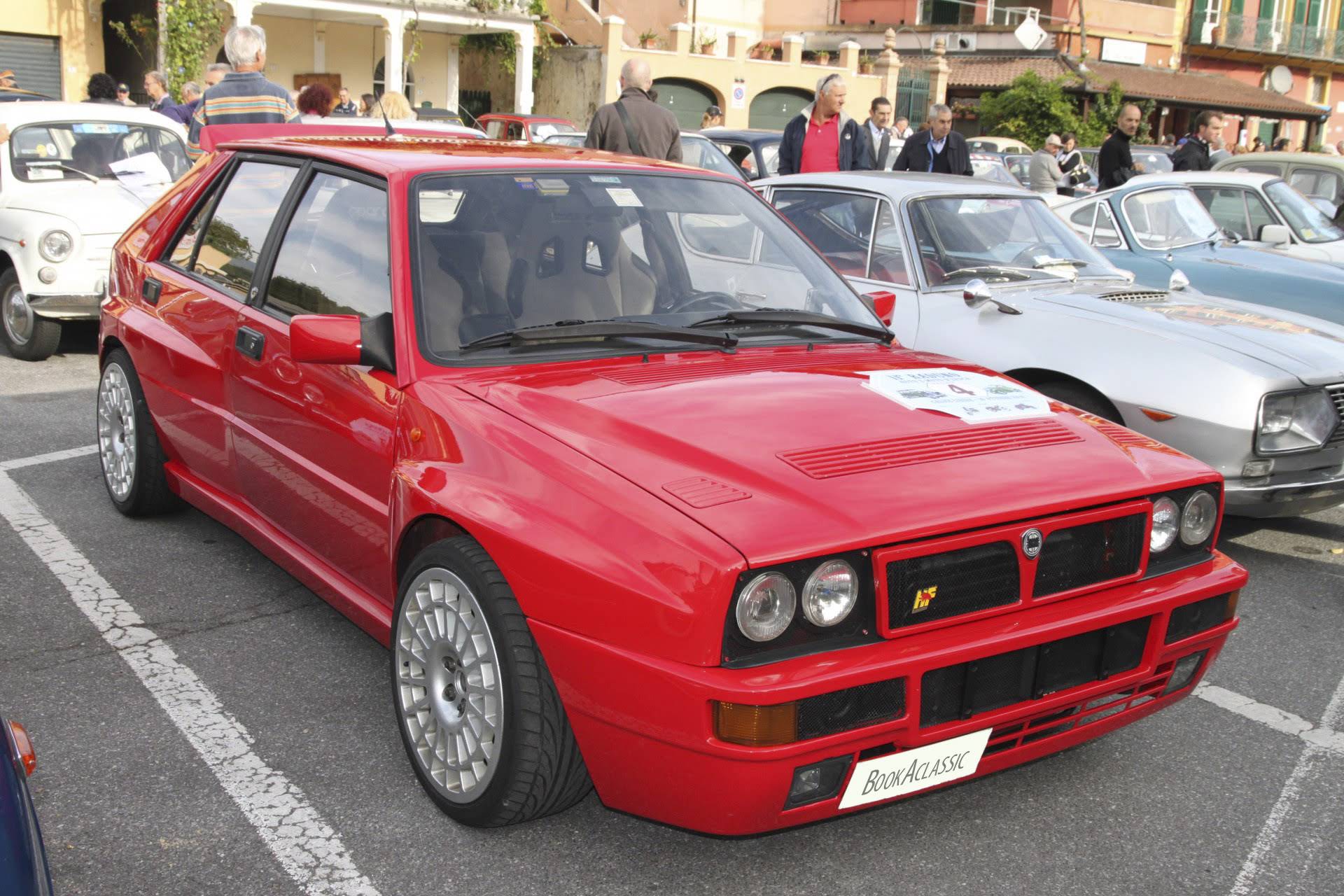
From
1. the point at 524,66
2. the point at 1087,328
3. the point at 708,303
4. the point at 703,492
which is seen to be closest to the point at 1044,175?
the point at 1087,328

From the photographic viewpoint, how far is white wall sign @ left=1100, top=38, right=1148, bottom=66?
143 feet

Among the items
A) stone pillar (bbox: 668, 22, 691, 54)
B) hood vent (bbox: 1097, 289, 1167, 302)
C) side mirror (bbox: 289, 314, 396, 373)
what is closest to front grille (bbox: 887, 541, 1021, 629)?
side mirror (bbox: 289, 314, 396, 373)

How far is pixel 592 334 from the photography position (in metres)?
3.52

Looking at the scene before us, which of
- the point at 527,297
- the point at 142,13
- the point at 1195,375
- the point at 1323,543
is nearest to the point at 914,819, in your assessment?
the point at 527,297

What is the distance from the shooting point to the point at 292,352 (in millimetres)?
3373

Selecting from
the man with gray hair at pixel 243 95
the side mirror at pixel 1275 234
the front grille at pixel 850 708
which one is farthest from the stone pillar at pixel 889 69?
the front grille at pixel 850 708

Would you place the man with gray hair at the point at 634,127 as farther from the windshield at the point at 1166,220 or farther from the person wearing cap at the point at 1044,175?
the person wearing cap at the point at 1044,175

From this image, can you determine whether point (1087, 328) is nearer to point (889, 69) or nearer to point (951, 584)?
point (951, 584)

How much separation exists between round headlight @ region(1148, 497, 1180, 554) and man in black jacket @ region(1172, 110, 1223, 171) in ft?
36.7

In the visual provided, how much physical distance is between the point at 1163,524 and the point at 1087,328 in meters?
2.59

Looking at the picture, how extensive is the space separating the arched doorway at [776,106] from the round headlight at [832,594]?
37.3m

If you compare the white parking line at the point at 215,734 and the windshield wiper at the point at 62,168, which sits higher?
the windshield wiper at the point at 62,168

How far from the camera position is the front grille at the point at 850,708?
8.29ft

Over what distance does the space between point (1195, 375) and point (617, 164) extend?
254 centimetres
